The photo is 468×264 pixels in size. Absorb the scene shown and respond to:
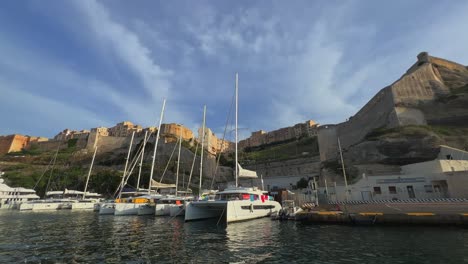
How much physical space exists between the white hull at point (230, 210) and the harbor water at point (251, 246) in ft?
11.7

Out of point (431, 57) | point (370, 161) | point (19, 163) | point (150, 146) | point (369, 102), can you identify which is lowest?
point (370, 161)

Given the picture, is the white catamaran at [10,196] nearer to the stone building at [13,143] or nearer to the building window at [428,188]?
the building window at [428,188]

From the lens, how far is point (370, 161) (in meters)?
42.2

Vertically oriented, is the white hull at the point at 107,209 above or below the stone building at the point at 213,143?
below

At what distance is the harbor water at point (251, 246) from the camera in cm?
980

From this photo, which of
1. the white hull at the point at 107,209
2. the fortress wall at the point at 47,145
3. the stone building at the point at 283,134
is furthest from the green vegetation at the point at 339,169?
the fortress wall at the point at 47,145

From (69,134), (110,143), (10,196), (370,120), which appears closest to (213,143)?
(110,143)

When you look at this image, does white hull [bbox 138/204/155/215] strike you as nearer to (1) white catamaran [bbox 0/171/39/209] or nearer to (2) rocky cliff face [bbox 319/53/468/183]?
(2) rocky cliff face [bbox 319/53/468/183]

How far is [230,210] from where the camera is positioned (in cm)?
1984

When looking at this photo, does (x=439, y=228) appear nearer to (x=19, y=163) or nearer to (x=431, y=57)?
(x=431, y=57)

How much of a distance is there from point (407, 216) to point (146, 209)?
27.1 m

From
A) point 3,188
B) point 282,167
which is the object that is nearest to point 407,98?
point 282,167

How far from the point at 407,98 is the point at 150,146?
78706 millimetres

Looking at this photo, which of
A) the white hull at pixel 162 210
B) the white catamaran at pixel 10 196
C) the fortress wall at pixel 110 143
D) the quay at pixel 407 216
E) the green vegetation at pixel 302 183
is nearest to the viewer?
the quay at pixel 407 216
